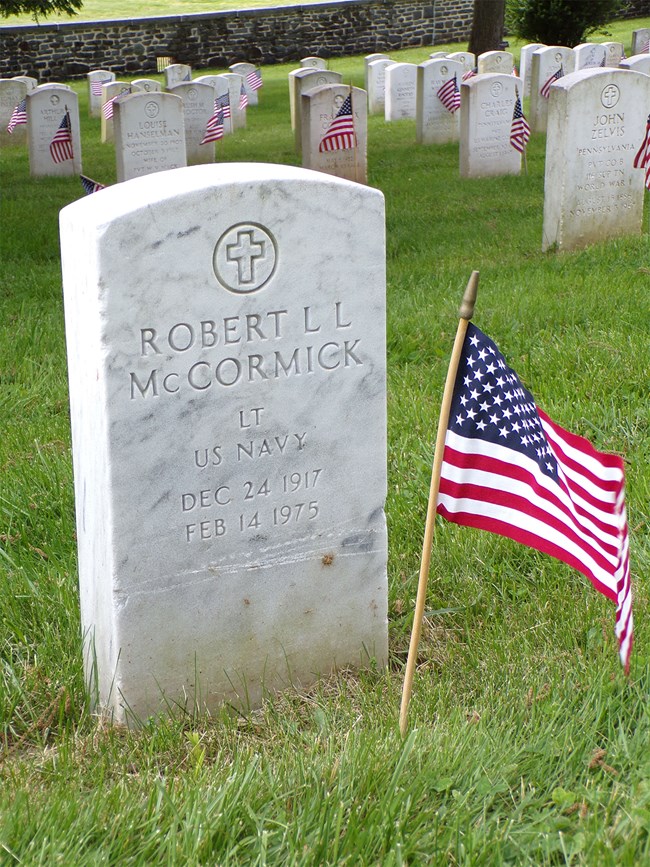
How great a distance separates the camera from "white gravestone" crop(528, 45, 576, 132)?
56.4ft

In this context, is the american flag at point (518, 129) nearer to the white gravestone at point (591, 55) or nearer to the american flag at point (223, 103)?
the american flag at point (223, 103)

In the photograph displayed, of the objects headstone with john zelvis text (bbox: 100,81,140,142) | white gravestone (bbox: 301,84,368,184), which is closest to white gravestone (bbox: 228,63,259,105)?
headstone with john zelvis text (bbox: 100,81,140,142)

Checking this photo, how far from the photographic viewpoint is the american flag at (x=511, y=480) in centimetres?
257

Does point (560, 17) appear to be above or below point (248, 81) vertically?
above

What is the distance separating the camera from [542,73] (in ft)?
58.2

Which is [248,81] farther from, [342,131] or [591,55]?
[342,131]

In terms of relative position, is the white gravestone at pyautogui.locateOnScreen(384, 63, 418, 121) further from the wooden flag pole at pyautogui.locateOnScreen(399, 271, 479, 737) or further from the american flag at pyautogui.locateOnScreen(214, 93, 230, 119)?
the wooden flag pole at pyautogui.locateOnScreen(399, 271, 479, 737)

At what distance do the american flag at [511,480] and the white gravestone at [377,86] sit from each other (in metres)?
19.8

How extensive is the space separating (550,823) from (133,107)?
10540mm

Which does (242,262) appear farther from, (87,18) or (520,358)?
(87,18)

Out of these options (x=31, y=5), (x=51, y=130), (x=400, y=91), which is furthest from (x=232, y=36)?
(x=51, y=130)

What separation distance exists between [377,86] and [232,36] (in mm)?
9949

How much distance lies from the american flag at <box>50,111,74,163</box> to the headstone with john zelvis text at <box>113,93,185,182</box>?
2787 millimetres

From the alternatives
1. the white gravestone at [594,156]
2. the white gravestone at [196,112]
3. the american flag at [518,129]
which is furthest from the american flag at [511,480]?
the white gravestone at [196,112]
